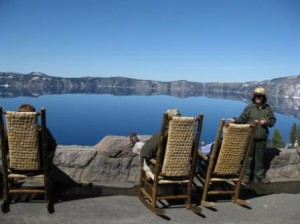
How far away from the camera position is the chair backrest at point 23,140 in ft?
14.9

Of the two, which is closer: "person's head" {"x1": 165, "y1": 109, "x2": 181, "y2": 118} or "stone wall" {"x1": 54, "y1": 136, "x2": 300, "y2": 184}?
"person's head" {"x1": 165, "y1": 109, "x2": 181, "y2": 118}

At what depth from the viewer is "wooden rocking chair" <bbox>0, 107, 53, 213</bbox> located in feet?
15.0

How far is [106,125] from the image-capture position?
17275 centimetres

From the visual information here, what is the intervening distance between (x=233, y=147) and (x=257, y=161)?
1.64 metres

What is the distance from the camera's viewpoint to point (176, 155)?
513 centimetres

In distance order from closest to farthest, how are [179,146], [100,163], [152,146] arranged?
[179,146] → [152,146] → [100,163]

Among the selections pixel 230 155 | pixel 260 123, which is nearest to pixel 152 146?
pixel 230 155

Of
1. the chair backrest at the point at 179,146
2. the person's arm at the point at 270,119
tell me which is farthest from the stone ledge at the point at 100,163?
the person's arm at the point at 270,119

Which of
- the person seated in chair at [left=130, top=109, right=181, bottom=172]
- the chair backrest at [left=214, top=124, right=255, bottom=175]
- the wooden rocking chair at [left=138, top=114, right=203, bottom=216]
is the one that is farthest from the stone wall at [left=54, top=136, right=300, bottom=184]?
the chair backrest at [left=214, top=124, right=255, bottom=175]

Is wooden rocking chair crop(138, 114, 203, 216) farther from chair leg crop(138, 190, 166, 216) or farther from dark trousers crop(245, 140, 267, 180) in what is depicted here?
dark trousers crop(245, 140, 267, 180)

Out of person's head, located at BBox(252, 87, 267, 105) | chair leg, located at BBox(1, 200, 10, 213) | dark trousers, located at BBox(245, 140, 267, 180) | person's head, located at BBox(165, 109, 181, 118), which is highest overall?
person's head, located at BBox(252, 87, 267, 105)

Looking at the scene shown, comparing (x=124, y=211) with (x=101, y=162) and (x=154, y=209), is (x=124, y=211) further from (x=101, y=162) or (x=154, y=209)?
(x=101, y=162)

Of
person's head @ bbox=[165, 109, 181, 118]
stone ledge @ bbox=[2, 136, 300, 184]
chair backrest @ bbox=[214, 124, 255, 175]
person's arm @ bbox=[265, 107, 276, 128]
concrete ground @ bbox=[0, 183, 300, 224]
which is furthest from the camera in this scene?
person's arm @ bbox=[265, 107, 276, 128]

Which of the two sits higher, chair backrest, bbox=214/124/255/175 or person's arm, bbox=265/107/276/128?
person's arm, bbox=265/107/276/128
